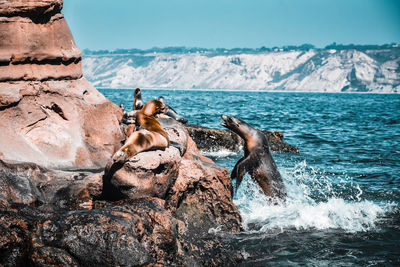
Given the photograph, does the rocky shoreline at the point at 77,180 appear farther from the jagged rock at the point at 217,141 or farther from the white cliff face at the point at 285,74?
the white cliff face at the point at 285,74

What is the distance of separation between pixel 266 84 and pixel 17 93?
17206 centimetres

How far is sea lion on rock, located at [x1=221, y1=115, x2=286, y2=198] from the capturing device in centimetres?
789

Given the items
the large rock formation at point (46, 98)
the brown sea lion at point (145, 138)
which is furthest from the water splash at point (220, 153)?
the brown sea lion at point (145, 138)

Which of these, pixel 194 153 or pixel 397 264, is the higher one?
pixel 194 153

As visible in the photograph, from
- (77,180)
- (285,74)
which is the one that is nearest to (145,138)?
(77,180)

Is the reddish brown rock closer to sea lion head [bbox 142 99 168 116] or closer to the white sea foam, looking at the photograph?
sea lion head [bbox 142 99 168 116]

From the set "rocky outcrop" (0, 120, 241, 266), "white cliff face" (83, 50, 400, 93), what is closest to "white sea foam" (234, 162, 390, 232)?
"rocky outcrop" (0, 120, 241, 266)

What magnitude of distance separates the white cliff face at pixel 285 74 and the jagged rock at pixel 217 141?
146m

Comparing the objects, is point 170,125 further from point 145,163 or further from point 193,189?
point 145,163

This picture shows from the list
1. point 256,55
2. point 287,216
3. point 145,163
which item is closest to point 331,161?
point 287,216

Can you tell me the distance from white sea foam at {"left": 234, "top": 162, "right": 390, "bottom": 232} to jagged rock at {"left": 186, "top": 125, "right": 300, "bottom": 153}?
5.23m

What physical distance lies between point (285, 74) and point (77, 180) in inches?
6921

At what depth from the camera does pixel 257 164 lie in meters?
8.09

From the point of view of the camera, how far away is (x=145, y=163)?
523 centimetres
